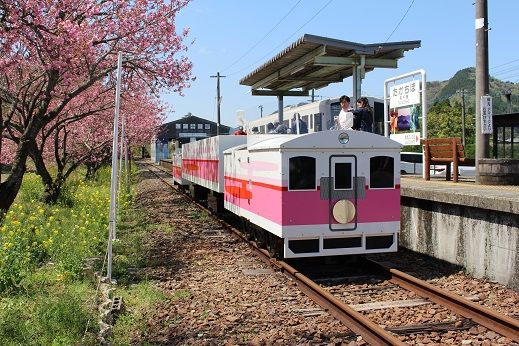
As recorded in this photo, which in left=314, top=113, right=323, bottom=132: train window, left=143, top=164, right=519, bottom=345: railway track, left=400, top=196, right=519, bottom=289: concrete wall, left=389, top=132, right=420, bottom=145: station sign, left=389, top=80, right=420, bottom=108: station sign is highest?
left=389, top=80, right=420, bottom=108: station sign

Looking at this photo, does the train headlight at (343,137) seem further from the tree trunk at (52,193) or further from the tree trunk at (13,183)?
the tree trunk at (52,193)

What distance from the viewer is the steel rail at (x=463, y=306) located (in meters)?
5.40

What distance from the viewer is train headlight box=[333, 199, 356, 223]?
8.02 metres

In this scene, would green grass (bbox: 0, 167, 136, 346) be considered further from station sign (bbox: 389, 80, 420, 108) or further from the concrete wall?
station sign (bbox: 389, 80, 420, 108)

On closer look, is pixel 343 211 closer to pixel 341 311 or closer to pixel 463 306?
pixel 341 311

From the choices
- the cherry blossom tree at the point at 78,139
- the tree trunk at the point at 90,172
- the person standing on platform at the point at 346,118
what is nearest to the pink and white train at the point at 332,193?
the person standing on platform at the point at 346,118

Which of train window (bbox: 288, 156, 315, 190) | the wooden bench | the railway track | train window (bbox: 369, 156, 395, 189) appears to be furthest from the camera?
the wooden bench

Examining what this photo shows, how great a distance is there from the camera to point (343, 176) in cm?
810

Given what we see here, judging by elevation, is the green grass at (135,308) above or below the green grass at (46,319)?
below

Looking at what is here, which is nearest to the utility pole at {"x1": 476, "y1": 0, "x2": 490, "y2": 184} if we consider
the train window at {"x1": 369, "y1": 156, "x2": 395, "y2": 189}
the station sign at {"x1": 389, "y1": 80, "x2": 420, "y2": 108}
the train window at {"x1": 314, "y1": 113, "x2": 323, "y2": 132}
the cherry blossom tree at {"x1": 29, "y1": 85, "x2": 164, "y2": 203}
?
the station sign at {"x1": 389, "y1": 80, "x2": 420, "y2": 108}

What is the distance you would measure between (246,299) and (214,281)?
3.72 ft

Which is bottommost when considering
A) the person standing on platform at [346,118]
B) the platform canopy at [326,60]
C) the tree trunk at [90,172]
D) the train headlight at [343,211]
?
the train headlight at [343,211]

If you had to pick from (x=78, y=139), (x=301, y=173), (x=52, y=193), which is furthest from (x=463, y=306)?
(x=78, y=139)

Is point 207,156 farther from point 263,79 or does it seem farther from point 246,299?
point 246,299
